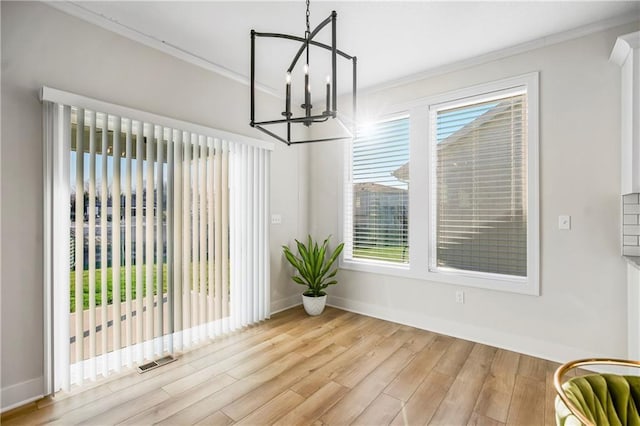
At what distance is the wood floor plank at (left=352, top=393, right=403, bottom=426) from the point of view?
5.99ft

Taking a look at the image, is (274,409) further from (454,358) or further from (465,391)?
(454,358)

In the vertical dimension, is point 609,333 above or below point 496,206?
below

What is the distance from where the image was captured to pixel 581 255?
2473 mm

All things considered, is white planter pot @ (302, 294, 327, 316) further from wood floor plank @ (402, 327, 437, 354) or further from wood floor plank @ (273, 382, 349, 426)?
wood floor plank @ (273, 382, 349, 426)

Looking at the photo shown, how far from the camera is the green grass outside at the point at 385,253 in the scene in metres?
3.51

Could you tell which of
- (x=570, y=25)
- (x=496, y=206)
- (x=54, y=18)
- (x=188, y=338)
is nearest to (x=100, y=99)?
(x=54, y=18)

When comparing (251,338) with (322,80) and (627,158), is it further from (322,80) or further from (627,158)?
(627,158)

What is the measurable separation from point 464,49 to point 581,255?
2006 millimetres

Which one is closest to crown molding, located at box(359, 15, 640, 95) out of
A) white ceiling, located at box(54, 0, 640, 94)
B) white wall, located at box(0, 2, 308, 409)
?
white ceiling, located at box(54, 0, 640, 94)

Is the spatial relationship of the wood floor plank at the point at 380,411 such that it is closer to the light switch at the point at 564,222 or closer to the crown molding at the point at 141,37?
the light switch at the point at 564,222

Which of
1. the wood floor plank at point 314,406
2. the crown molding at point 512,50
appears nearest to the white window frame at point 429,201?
the crown molding at point 512,50

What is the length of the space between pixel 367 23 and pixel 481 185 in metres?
1.81

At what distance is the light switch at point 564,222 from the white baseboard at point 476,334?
3.19ft

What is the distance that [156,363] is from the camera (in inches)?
99.3
